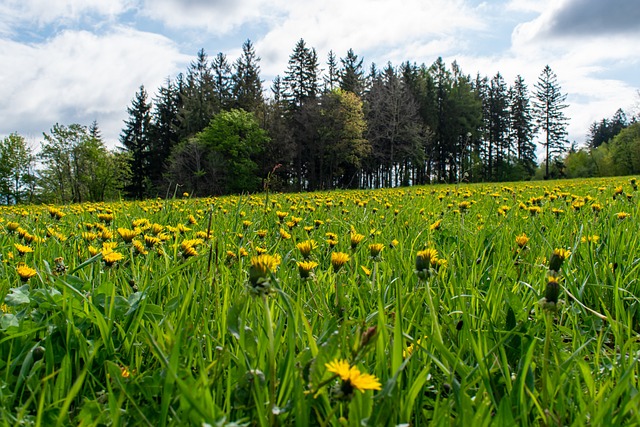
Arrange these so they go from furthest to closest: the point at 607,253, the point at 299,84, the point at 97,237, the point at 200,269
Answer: the point at 299,84, the point at 97,237, the point at 607,253, the point at 200,269

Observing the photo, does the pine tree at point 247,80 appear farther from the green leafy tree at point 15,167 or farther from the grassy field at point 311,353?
the grassy field at point 311,353

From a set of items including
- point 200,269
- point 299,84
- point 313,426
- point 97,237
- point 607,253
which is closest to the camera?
point 313,426

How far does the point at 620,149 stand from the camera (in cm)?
5209

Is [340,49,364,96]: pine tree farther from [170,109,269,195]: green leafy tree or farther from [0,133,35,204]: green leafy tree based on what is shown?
[0,133,35,204]: green leafy tree

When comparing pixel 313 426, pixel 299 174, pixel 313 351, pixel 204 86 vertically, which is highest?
pixel 204 86

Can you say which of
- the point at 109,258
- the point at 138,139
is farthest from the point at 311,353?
the point at 138,139

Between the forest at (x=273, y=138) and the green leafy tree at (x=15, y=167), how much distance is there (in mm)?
105

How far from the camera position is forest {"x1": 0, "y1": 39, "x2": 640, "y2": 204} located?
3512 centimetres

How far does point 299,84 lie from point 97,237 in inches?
1707

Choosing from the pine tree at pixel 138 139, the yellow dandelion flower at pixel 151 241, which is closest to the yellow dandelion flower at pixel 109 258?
the yellow dandelion flower at pixel 151 241

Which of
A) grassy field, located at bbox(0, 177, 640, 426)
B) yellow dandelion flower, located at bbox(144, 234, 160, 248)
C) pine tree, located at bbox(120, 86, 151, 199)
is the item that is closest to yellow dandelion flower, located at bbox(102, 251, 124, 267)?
grassy field, located at bbox(0, 177, 640, 426)

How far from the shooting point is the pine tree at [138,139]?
46.3 metres

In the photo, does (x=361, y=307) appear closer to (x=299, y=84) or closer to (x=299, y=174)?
(x=299, y=174)

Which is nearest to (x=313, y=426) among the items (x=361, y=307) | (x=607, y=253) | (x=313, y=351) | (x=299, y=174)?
(x=313, y=351)
